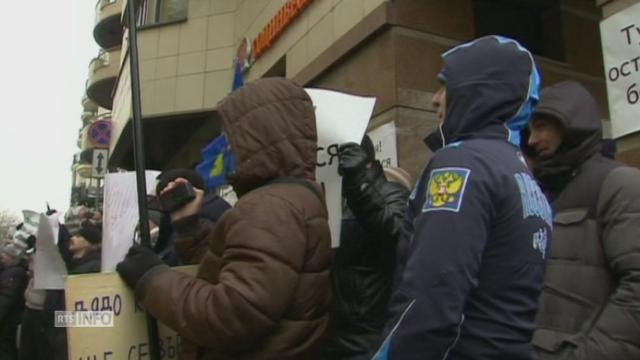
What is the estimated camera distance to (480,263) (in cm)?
159

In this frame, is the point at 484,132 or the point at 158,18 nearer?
the point at 484,132

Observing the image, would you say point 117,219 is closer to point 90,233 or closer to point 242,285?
point 242,285

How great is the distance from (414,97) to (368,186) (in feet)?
10.6

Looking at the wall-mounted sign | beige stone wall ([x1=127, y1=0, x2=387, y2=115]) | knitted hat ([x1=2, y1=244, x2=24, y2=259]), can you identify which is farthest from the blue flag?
beige stone wall ([x1=127, y1=0, x2=387, y2=115])

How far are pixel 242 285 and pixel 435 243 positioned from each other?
556mm

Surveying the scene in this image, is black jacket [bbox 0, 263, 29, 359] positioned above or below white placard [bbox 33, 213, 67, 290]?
below

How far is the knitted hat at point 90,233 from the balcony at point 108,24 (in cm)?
2246

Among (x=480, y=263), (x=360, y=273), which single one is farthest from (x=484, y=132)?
(x=360, y=273)

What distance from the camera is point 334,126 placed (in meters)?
2.67

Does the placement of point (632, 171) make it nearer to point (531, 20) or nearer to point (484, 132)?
point (484, 132)

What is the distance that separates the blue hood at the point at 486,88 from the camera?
177 cm

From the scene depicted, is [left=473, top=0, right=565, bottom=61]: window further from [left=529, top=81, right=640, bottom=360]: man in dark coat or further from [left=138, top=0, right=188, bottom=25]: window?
[left=138, top=0, right=188, bottom=25]: window

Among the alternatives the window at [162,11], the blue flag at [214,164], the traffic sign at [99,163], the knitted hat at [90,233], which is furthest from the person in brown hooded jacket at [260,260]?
the window at [162,11]

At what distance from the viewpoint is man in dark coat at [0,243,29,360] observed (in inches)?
251
